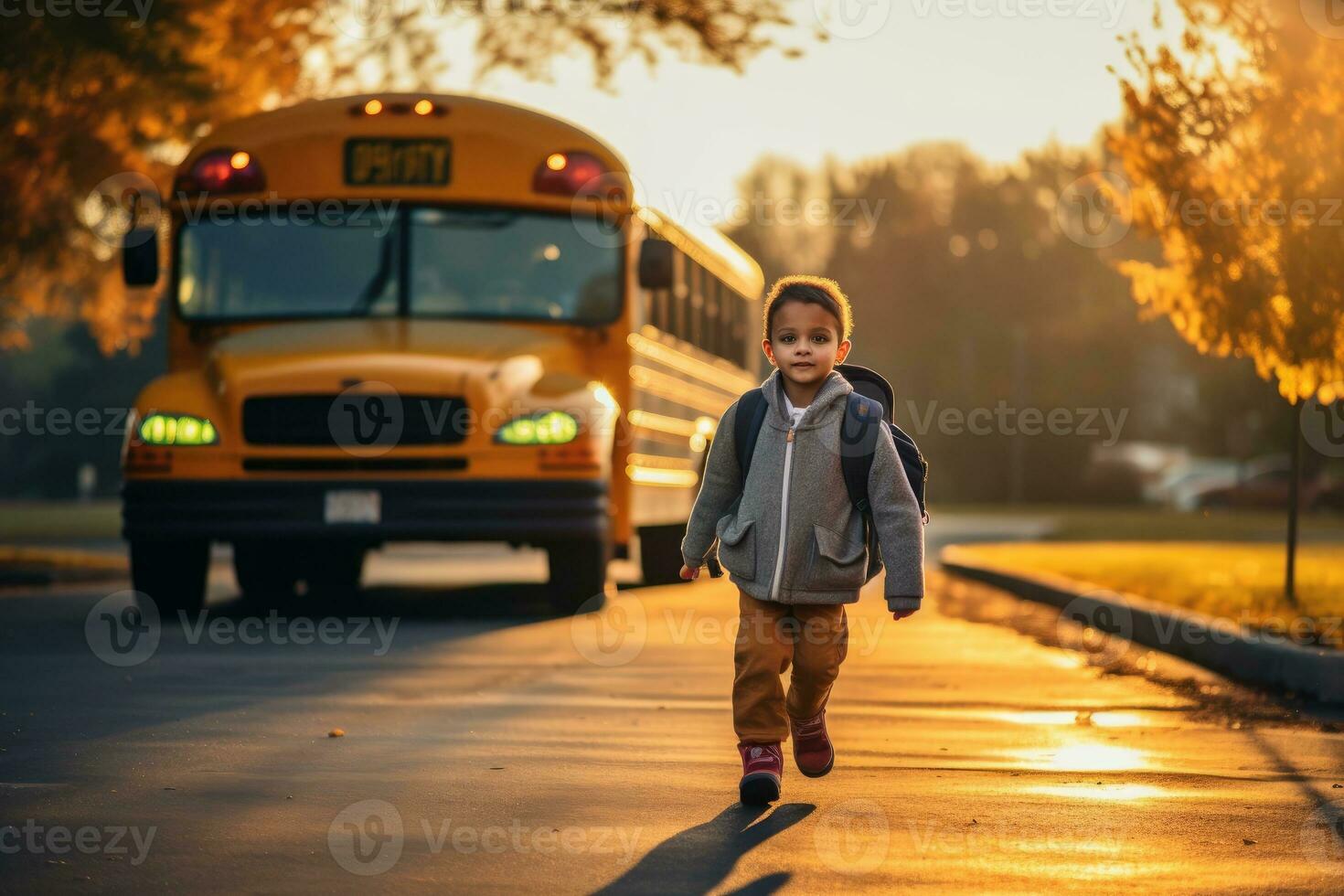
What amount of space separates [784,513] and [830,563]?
0.63ft

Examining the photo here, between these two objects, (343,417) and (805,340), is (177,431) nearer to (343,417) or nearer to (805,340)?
(343,417)

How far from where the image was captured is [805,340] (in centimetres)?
624

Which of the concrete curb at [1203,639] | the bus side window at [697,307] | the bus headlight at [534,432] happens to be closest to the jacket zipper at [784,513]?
the concrete curb at [1203,639]

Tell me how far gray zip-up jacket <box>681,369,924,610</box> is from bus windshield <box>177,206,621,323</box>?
760 centimetres

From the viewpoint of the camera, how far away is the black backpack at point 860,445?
6.24 m

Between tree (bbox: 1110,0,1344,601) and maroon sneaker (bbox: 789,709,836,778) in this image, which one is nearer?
maroon sneaker (bbox: 789,709,836,778)

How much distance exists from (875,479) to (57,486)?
68.1 meters

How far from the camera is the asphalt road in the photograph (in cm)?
526

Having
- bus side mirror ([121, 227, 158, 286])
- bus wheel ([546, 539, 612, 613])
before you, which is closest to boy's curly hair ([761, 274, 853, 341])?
bus wheel ([546, 539, 612, 613])

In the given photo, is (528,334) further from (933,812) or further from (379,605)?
(933,812)

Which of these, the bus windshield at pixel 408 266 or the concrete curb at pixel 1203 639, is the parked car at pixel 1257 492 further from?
the bus windshield at pixel 408 266

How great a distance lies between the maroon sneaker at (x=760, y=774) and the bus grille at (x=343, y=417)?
6.40 meters

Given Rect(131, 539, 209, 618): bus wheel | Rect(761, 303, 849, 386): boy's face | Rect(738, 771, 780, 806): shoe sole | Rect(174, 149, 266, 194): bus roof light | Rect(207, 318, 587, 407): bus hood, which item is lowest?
Rect(738, 771, 780, 806): shoe sole

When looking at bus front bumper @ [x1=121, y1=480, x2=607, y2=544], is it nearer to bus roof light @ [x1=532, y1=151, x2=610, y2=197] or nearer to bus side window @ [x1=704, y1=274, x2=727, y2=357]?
bus roof light @ [x1=532, y1=151, x2=610, y2=197]
